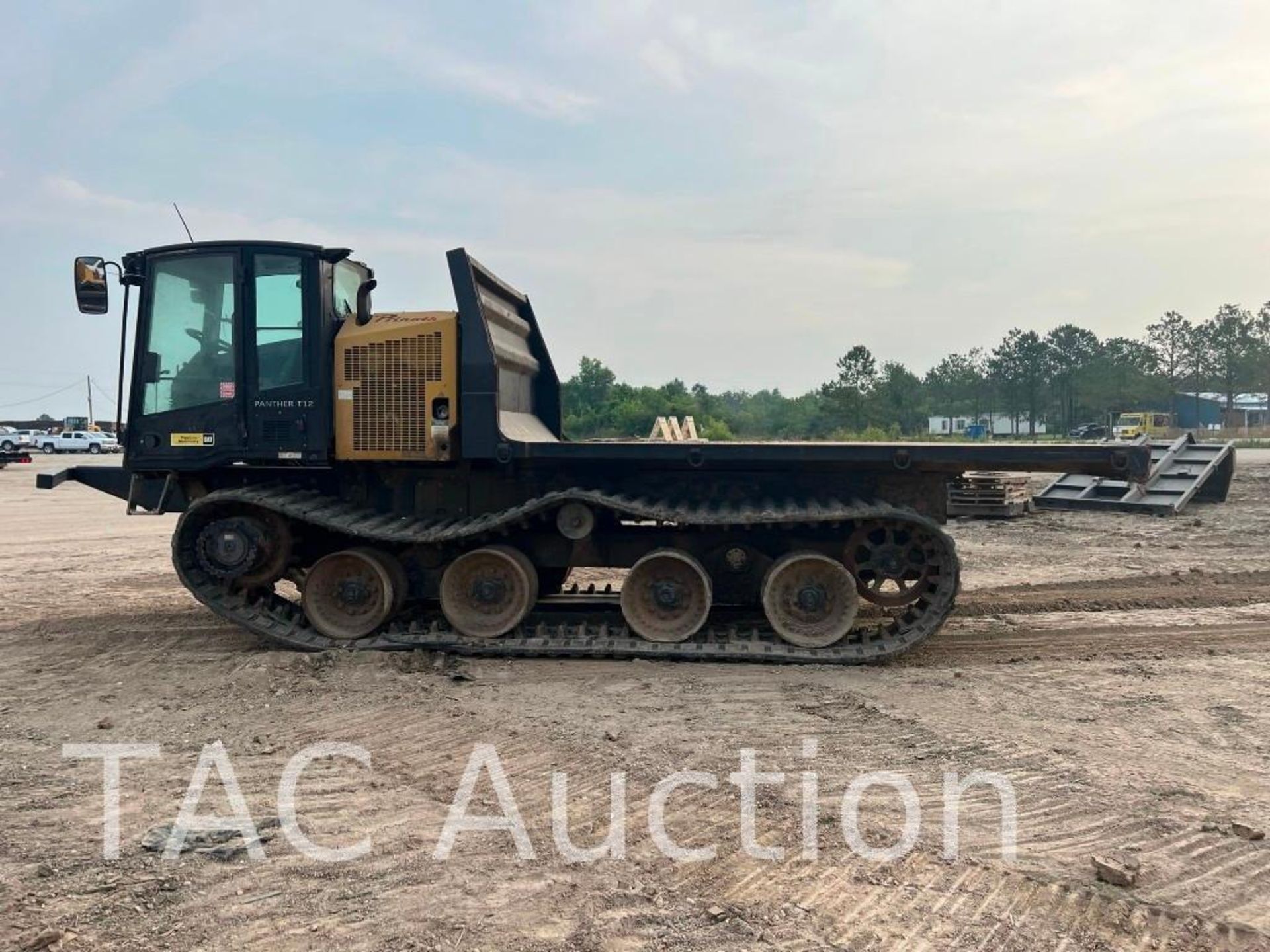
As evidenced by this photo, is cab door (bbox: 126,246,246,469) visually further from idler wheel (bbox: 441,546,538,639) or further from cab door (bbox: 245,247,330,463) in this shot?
idler wheel (bbox: 441,546,538,639)

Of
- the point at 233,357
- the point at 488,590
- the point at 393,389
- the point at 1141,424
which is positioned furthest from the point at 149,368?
the point at 1141,424

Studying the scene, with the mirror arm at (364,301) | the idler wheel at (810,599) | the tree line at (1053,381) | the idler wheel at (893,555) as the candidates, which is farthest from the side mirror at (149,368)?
the tree line at (1053,381)

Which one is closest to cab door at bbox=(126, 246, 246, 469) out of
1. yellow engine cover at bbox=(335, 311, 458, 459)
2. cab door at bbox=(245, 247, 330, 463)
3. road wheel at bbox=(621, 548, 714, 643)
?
cab door at bbox=(245, 247, 330, 463)

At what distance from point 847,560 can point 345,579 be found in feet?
13.2

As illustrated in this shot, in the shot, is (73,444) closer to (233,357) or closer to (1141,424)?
(233,357)

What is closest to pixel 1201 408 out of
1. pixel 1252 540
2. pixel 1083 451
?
pixel 1252 540

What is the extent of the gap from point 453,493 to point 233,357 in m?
2.07

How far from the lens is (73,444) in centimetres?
5591

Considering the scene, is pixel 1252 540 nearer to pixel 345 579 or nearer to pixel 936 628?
pixel 936 628

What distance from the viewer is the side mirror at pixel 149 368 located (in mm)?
7719

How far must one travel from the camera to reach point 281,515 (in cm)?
752

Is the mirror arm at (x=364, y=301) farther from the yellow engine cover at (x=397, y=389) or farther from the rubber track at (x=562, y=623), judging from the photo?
the rubber track at (x=562, y=623)

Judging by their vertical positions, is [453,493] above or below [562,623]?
above

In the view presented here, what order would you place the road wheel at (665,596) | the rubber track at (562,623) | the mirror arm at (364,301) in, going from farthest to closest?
the mirror arm at (364,301) → the road wheel at (665,596) → the rubber track at (562,623)
